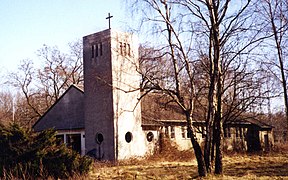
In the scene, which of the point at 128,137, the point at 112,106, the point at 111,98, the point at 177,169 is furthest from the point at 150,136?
the point at 177,169

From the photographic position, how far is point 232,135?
140 ft

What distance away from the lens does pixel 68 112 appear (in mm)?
34750

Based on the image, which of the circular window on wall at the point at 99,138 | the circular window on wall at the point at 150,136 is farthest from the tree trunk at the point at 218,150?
the circular window on wall at the point at 150,136

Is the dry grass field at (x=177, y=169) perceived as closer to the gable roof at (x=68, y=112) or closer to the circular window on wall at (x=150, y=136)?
the circular window on wall at (x=150, y=136)

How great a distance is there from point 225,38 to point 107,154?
45.2 feet

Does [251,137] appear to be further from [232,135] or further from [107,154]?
[107,154]

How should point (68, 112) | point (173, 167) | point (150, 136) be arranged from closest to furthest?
1. point (173, 167)
2. point (150, 136)
3. point (68, 112)

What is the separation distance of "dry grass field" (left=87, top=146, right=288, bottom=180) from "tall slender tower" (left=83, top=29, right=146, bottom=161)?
71.8 inches

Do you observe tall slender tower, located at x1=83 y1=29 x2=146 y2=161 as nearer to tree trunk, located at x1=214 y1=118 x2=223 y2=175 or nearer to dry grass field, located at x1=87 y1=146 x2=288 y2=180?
dry grass field, located at x1=87 y1=146 x2=288 y2=180

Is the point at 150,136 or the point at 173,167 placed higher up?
the point at 150,136


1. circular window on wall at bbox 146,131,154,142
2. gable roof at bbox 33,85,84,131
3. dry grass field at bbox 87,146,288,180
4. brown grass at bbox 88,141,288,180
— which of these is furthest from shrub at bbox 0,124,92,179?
gable roof at bbox 33,85,84,131

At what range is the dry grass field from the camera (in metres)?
19.6

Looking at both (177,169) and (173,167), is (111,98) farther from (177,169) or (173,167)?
(177,169)

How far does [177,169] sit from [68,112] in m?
14.3
